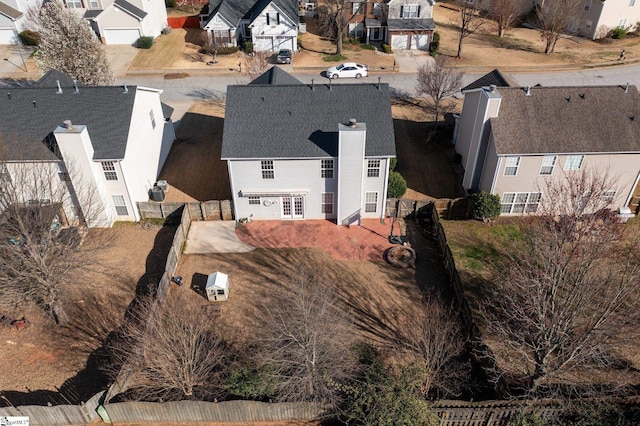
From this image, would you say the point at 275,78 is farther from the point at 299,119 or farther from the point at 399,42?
the point at 399,42

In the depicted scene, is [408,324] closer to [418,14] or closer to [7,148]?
[7,148]

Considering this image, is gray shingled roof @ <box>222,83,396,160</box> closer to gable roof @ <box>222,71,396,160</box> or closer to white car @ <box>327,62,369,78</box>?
gable roof @ <box>222,71,396,160</box>

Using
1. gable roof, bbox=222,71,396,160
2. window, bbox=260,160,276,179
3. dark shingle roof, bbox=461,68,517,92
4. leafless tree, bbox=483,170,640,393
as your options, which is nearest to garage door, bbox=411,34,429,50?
dark shingle roof, bbox=461,68,517,92

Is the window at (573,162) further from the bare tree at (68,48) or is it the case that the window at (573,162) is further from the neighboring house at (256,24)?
the bare tree at (68,48)

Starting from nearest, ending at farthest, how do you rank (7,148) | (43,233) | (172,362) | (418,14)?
(172,362)
(43,233)
(7,148)
(418,14)

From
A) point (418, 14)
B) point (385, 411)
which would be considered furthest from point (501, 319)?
point (418, 14)

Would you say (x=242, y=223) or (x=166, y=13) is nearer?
(x=242, y=223)

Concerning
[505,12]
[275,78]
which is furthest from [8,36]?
[505,12]
